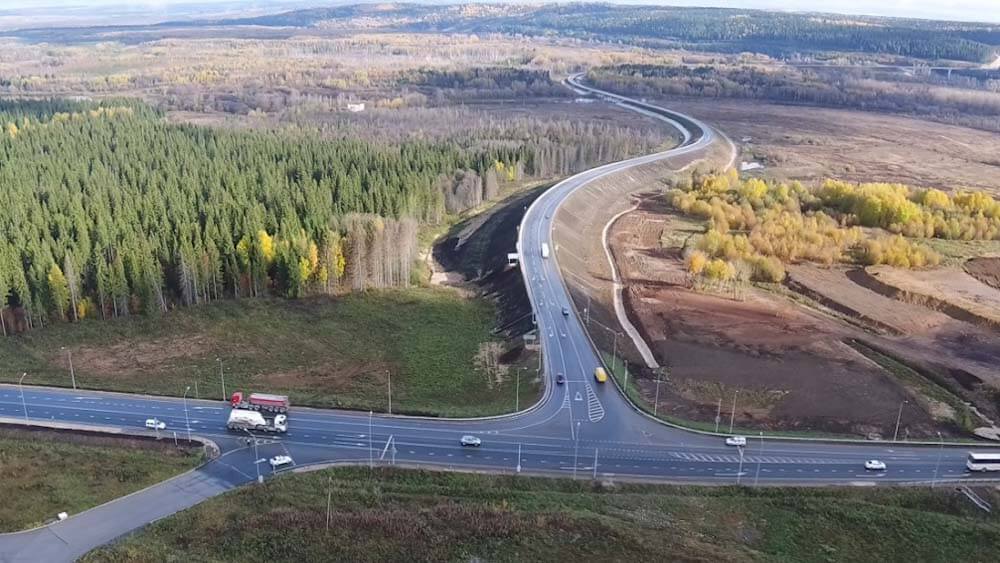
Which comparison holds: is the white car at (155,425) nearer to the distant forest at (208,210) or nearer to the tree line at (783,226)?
the distant forest at (208,210)

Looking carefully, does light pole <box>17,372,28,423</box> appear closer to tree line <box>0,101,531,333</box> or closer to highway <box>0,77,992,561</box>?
highway <box>0,77,992,561</box>

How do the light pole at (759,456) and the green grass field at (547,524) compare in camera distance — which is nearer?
the green grass field at (547,524)

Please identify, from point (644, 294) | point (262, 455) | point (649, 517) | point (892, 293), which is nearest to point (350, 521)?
point (262, 455)

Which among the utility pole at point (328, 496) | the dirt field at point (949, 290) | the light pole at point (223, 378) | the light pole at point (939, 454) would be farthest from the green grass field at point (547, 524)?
the dirt field at point (949, 290)

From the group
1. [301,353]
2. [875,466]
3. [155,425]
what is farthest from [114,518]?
[875,466]

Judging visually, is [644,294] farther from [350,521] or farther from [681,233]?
[350,521]

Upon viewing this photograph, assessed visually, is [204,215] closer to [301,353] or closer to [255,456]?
[301,353]
